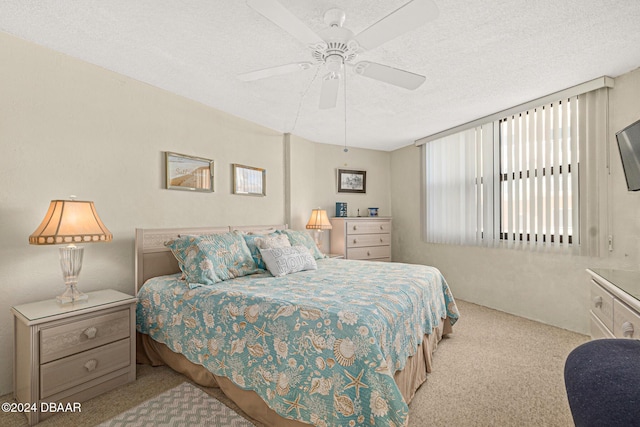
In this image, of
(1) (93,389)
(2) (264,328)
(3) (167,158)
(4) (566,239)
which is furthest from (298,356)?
(4) (566,239)

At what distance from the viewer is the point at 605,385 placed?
778 millimetres

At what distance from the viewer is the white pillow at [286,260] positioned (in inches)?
107

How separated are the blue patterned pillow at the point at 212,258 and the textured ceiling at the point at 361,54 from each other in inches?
57.7

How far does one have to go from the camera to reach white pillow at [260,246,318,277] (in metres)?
2.72

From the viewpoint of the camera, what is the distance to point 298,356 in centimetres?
157

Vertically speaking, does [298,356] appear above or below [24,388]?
above

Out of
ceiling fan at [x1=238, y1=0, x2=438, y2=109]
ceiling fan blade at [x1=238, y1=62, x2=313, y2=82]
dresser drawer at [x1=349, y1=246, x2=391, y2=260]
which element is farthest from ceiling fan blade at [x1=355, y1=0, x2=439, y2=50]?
dresser drawer at [x1=349, y1=246, x2=391, y2=260]

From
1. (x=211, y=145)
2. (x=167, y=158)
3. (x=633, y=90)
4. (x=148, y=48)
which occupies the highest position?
(x=148, y=48)

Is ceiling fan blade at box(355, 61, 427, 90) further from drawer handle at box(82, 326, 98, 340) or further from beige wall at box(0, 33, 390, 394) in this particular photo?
drawer handle at box(82, 326, 98, 340)

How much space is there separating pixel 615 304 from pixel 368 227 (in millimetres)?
3393

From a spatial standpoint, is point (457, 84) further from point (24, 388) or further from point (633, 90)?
point (24, 388)

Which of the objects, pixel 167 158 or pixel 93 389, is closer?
pixel 93 389

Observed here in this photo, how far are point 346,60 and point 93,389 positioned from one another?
112 inches

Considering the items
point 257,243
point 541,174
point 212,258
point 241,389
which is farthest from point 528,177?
point 241,389
